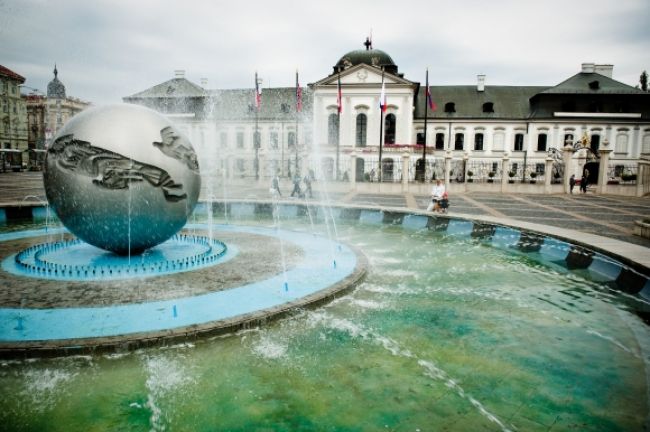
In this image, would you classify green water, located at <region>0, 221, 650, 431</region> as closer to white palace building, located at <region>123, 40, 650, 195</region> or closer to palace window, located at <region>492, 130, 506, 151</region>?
white palace building, located at <region>123, 40, 650, 195</region>

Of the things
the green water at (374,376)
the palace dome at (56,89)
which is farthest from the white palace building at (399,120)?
the green water at (374,376)

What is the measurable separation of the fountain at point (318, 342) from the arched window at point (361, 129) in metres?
45.2

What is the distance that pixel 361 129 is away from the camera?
53688 mm

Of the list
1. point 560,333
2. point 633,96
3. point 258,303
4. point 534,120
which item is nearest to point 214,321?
point 258,303

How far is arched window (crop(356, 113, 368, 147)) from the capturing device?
174 feet

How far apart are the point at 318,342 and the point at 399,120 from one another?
49.8m

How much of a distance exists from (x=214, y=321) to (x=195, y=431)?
194 centimetres

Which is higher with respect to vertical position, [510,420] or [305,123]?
[305,123]

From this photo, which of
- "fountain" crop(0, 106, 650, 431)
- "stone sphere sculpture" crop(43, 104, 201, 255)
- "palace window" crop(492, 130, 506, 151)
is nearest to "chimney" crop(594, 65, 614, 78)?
"palace window" crop(492, 130, 506, 151)

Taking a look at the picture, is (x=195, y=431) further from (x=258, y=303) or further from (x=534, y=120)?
(x=534, y=120)

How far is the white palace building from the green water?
3939cm

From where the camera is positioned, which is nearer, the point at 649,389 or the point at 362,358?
the point at 649,389

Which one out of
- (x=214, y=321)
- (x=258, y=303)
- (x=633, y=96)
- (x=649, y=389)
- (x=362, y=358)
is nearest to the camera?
(x=649, y=389)

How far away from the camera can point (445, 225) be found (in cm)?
1433
